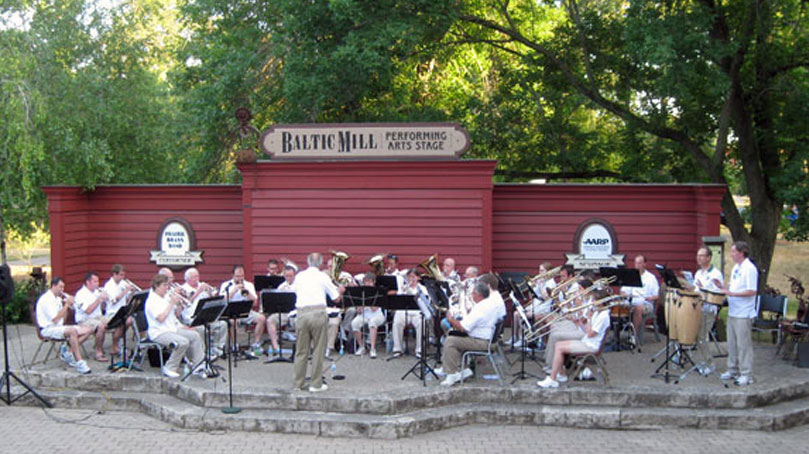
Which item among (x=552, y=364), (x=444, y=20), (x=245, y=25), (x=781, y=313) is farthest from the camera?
(x=245, y=25)

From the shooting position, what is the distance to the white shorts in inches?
427

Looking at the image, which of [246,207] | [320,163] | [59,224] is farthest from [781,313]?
[59,224]

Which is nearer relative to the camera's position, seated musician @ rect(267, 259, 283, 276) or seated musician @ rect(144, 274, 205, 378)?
seated musician @ rect(144, 274, 205, 378)

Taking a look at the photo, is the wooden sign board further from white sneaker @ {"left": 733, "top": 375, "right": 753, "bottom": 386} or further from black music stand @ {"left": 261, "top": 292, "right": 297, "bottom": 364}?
white sneaker @ {"left": 733, "top": 375, "right": 753, "bottom": 386}

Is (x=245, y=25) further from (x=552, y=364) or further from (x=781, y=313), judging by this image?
(x=781, y=313)

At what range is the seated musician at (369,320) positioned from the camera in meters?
11.7

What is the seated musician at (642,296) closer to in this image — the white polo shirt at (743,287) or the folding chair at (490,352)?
the white polo shirt at (743,287)

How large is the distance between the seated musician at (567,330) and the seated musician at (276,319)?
4015 mm

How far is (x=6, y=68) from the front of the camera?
14734 mm

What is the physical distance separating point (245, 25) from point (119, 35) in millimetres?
3890

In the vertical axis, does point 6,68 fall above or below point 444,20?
below

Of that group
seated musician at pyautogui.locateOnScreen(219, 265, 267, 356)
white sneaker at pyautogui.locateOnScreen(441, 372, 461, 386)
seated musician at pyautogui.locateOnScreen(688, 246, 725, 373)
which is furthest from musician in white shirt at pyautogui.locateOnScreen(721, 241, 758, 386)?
seated musician at pyautogui.locateOnScreen(219, 265, 267, 356)

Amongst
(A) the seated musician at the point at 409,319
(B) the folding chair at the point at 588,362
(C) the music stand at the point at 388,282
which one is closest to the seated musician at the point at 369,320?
(C) the music stand at the point at 388,282

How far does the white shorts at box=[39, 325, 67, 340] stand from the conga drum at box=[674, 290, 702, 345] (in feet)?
28.2
